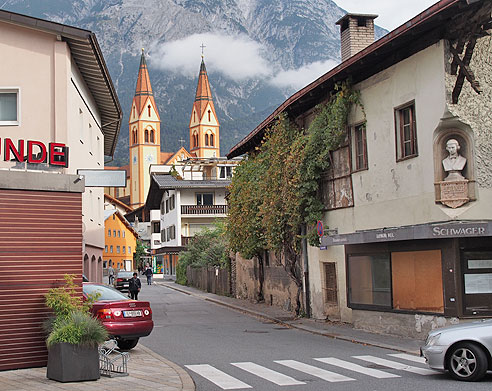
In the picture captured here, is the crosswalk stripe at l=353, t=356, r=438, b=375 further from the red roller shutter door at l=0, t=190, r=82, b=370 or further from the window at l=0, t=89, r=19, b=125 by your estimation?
the window at l=0, t=89, r=19, b=125

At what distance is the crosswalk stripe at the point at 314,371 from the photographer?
39.2 feet

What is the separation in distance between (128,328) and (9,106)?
9.13 metres

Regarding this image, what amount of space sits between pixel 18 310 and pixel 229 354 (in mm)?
4920

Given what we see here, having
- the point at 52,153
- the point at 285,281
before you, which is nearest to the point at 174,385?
the point at 52,153

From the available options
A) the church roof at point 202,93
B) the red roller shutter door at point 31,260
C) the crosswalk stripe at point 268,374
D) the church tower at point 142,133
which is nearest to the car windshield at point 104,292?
the red roller shutter door at point 31,260

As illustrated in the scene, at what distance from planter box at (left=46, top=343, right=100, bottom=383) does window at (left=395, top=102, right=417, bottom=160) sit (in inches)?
376

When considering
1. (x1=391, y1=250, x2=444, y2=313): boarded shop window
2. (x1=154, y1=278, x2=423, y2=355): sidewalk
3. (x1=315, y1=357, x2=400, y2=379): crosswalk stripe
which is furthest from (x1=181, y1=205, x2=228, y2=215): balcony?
(x1=315, y1=357, x2=400, y2=379): crosswalk stripe

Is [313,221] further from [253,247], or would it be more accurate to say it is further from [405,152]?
[253,247]

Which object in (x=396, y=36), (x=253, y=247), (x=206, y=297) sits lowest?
(x=206, y=297)

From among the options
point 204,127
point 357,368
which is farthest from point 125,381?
point 204,127

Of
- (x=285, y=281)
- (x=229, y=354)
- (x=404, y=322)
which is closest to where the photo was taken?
(x=229, y=354)

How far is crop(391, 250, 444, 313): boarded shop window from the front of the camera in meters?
16.8

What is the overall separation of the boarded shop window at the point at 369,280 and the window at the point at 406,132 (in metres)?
2.84

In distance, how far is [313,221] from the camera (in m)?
23.1
